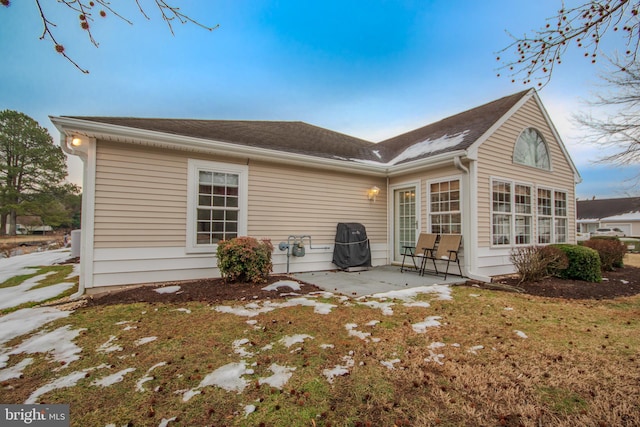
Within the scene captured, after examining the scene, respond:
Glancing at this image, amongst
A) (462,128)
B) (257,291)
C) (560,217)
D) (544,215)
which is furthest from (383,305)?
(560,217)

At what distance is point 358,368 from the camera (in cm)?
239

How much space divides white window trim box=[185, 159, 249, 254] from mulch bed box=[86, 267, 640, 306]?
703mm

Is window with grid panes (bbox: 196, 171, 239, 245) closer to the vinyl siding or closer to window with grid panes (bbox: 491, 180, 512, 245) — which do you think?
the vinyl siding

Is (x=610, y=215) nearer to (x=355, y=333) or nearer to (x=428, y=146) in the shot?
(x=428, y=146)

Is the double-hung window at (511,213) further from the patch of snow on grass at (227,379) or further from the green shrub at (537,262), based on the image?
→ the patch of snow on grass at (227,379)

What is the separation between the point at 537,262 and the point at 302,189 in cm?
534

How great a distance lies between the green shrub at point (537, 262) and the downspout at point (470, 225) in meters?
0.99

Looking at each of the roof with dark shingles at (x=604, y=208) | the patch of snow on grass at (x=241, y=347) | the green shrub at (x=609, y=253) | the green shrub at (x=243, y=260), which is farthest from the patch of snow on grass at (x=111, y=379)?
the roof with dark shingles at (x=604, y=208)

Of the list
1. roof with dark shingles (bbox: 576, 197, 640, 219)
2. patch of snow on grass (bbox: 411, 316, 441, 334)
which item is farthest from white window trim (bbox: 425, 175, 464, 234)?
roof with dark shingles (bbox: 576, 197, 640, 219)

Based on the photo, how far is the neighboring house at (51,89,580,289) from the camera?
506 centimetres

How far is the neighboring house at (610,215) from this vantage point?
24911 mm

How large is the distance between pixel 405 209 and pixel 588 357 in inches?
213

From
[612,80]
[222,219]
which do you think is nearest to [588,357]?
[222,219]

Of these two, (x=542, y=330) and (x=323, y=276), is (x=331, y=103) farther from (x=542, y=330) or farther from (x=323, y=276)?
(x=542, y=330)
